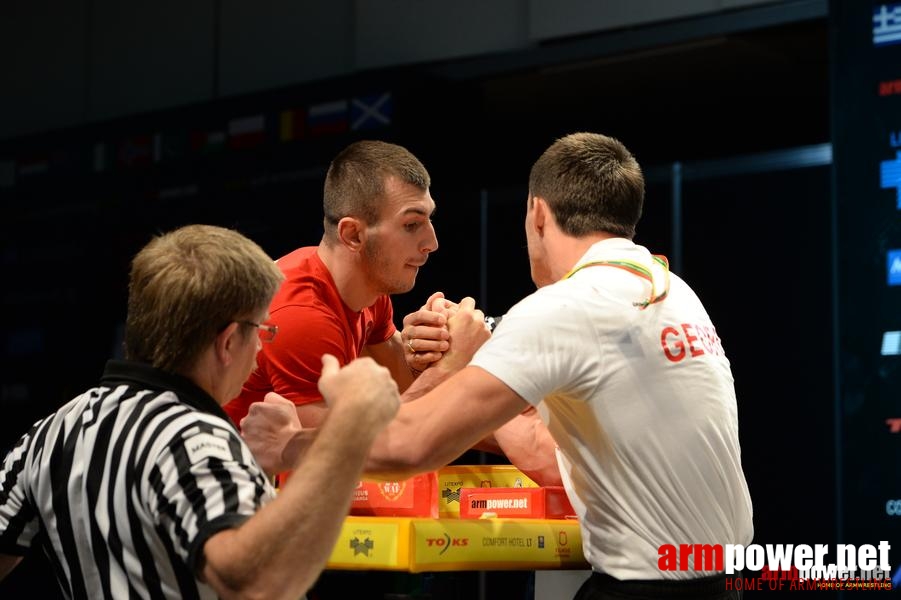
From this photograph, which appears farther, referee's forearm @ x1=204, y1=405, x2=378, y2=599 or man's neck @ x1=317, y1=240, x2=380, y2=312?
man's neck @ x1=317, y1=240, x2=380, y2=312

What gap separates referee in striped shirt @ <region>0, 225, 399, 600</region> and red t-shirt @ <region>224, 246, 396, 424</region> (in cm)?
91

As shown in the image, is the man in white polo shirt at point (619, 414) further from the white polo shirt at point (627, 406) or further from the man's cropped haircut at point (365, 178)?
the man's cropped haircut at point (365, 178)

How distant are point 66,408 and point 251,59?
4759 millimetres

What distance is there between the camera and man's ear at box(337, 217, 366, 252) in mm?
2850

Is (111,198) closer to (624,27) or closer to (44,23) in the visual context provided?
(44,23)

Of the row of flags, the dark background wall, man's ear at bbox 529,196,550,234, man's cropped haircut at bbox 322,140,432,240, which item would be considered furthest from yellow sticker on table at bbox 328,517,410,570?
the row of flags

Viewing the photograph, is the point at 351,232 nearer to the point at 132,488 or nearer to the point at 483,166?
the point at 132,488

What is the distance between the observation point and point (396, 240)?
2.88 meters

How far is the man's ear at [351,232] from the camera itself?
112 inches

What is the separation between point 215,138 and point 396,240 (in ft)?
10.8

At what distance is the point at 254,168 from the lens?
18.9ft

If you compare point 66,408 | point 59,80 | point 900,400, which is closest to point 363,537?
point 66,408

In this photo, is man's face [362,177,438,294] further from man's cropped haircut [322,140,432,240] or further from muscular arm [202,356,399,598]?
muscular arm [202,356,399,598]

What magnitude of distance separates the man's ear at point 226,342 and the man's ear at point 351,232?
1.33 m
